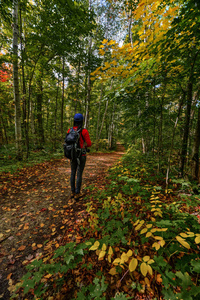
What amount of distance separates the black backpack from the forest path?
4.46ft

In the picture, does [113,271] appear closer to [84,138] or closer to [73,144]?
[73,144]

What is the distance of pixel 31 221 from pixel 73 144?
2180 millimetres

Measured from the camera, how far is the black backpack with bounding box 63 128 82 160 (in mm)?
3236

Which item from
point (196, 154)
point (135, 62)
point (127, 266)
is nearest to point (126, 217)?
point (127, 266)

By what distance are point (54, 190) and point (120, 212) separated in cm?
282

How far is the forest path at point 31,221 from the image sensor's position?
2068mm

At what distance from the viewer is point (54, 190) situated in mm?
4426

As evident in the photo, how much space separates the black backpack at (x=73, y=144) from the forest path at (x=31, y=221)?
1.36m

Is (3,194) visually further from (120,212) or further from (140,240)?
(140,240)

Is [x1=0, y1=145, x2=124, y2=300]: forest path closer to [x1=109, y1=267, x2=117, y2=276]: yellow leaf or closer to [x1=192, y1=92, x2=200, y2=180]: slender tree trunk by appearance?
[x1=109, y1=267, x2=117, y2=276]: yellow leaf

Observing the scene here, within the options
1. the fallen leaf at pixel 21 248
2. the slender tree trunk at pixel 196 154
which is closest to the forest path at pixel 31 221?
the fallen leaf at pixel 21 248

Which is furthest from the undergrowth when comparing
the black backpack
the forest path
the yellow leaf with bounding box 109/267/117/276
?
the black backpack

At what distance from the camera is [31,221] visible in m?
2.97

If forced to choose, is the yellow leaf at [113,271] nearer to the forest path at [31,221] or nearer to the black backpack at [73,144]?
the forest path at [31,221]
